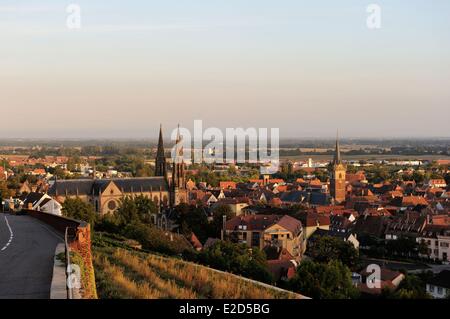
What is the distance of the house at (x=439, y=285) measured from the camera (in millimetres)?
30978

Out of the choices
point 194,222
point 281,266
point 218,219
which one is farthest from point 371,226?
point 281,266

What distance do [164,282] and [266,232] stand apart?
35.7m

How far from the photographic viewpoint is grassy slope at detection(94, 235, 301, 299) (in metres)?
11.1

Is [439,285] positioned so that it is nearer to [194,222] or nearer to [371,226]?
[194,222]

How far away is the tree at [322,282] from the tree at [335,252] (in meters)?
14.3

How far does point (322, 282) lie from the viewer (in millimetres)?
22750

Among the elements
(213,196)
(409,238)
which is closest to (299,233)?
(409,238)

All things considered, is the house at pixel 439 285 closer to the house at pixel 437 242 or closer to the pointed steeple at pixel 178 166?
the house at pixel 437 242

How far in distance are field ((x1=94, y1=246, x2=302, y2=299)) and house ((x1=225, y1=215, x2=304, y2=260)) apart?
31.8 metres

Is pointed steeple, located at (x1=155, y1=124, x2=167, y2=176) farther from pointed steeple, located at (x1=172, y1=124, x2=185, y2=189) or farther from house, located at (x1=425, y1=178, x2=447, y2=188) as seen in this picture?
house, located at (x1=425, y1=178, x2=447, y2=188)

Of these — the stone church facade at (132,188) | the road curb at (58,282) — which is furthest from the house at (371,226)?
the road curb at (58,282)

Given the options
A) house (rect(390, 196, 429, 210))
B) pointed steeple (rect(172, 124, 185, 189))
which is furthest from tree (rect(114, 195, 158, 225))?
house (rect(390, 196, 429, 210))

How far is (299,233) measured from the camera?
5100cm
